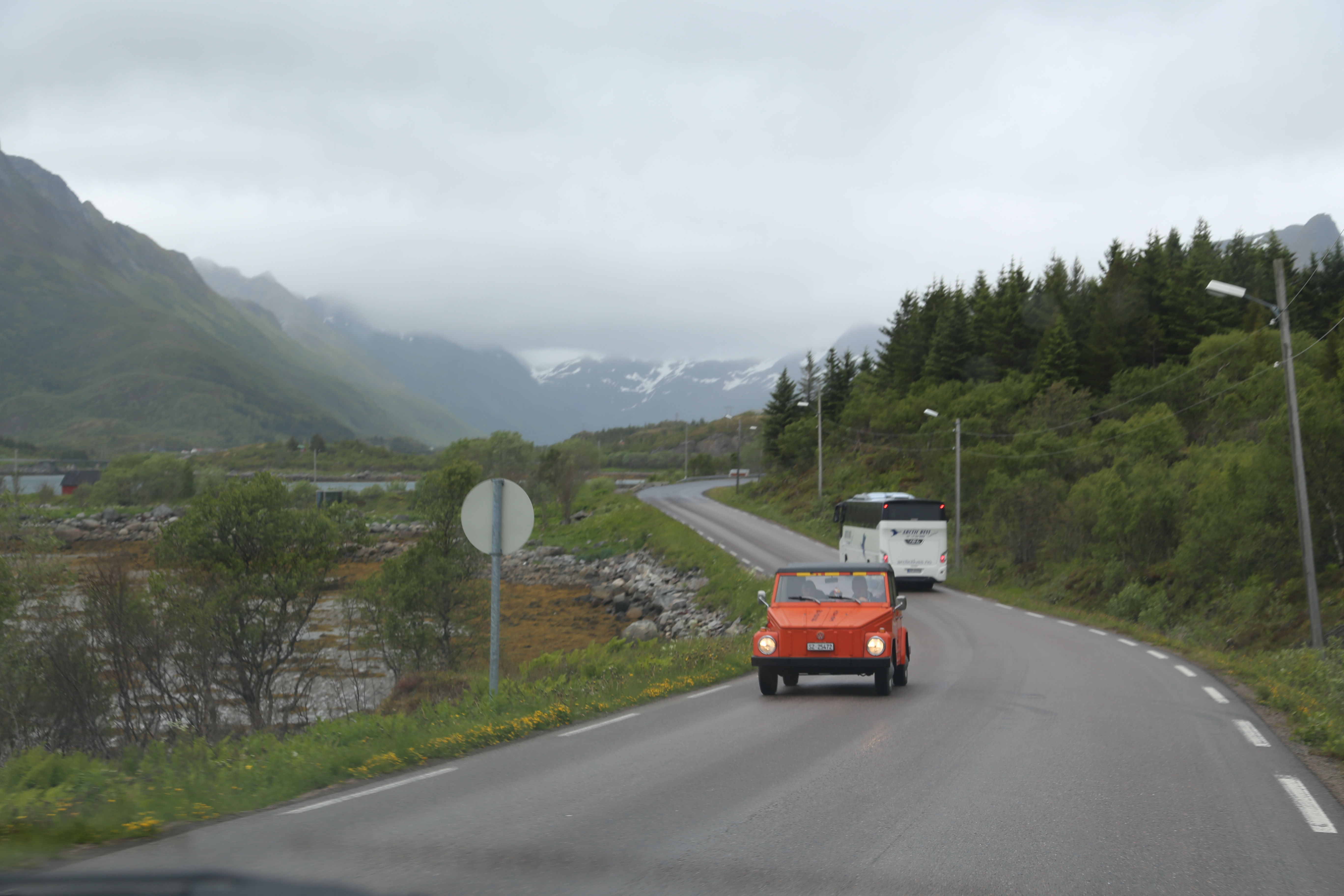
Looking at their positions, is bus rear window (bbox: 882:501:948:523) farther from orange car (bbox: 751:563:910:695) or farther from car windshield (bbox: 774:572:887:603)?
car windshield (bbox: 774:572:887:603)

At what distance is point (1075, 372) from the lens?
6900 centimetres

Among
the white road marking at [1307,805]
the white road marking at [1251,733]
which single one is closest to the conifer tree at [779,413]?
the white road marking at [1251,733]

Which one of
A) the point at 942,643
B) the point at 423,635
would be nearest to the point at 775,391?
the point at 423,635

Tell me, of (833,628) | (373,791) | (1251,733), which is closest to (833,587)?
(833,628)

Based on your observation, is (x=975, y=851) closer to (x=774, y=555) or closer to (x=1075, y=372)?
(x=774, y=555)

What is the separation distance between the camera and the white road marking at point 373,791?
21.9 feet

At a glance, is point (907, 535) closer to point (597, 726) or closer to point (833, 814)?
point (597, 726)

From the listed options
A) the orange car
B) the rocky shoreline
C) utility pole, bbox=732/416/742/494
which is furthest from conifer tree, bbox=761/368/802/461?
the orange car

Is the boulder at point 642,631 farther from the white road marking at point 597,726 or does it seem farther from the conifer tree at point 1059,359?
the conifer tree at point 1059,359

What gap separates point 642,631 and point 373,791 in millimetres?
32603

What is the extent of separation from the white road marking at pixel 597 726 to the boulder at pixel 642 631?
26818mm

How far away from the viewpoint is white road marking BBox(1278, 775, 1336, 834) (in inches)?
243

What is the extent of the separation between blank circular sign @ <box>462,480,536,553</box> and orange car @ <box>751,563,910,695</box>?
142 inches

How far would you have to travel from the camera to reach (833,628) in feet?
41.3
